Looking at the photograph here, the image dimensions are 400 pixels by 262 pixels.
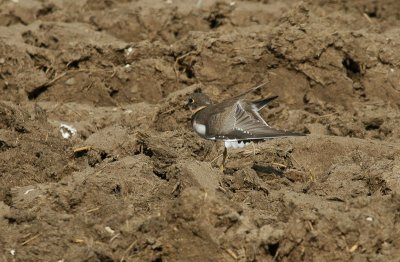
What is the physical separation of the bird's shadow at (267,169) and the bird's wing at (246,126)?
10.5 inches

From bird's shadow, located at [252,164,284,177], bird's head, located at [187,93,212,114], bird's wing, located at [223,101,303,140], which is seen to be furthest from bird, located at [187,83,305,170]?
bird's shadow, located at [252,164,284,177]

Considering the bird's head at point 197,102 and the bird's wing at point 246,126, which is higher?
the bird's wing at point 246,126

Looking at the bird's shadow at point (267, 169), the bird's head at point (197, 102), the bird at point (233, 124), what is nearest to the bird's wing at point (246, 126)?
the bird at point (233, 124)

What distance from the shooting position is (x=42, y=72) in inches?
447

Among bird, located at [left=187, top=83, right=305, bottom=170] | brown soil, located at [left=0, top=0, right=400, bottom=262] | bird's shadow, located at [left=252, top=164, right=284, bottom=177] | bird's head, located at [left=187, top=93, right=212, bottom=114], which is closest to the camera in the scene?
brown soil, located at [left=0, top=0, right=400, bottom=262]

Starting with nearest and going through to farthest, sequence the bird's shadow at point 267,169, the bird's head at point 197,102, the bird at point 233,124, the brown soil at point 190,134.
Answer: the brown soil at point 190,134 → the bird's shadow at point 267,169 → the bird at point 233,124 → the bird's head at point 197,102

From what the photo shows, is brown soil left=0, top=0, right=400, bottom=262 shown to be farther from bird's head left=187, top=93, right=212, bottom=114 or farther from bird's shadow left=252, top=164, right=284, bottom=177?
bird's head left=187, top=93, right=212, bottom=114

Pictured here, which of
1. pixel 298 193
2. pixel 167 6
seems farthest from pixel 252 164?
pixel 167 6

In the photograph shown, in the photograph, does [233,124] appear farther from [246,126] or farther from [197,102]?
[197,102]

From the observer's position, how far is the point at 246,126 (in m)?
9.25

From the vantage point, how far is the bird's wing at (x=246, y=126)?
9023 mm

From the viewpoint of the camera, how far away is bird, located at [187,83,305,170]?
912 centimetres

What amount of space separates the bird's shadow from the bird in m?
0.26

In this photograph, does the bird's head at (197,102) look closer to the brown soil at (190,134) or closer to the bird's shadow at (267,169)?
the brown soil at (190,134)
